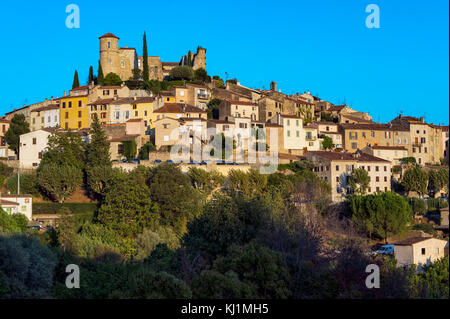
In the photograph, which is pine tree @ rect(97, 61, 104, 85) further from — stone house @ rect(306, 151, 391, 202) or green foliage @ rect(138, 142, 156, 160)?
stone house @ rect(306, 151, 391, 202)

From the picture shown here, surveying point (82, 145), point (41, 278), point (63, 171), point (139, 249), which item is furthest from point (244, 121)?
point (41, 278)

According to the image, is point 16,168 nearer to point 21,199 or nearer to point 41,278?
point 21,199

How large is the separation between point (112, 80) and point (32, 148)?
69.9 feet

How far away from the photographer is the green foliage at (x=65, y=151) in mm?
56094

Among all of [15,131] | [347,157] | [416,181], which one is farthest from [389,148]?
[15,131]

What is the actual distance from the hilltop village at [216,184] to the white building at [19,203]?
16cm

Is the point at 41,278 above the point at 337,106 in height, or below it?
below

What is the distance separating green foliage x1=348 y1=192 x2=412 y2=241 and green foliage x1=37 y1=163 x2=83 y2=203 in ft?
80.9

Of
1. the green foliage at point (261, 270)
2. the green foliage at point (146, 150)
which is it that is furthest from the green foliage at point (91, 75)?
the green foliage at point (261, 270)

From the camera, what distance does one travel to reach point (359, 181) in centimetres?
6122

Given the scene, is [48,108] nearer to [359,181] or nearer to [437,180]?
[359,181]

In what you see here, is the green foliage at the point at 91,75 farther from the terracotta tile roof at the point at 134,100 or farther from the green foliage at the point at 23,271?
the green foliage at the point at 23,271
